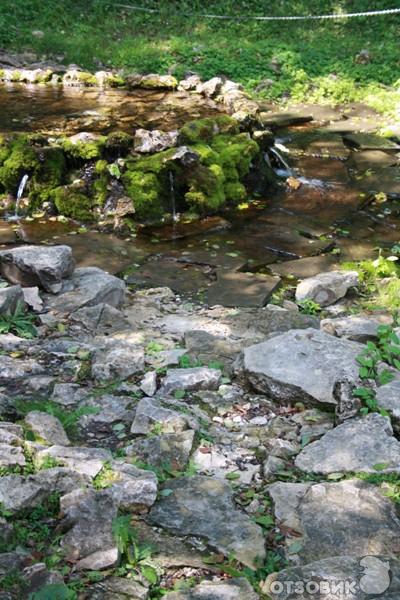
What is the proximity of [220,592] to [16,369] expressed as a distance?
224cm

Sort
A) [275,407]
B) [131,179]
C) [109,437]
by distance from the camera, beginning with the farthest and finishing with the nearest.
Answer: [131,179] < [275,407] < [109,437]

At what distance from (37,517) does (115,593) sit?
1.81ft

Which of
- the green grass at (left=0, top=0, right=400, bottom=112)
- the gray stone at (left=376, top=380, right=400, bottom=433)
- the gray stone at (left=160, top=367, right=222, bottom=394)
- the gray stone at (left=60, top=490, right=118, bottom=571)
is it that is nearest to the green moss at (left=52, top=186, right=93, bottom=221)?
the gray stone at (left=160, top=367, right=222, bottom=394)

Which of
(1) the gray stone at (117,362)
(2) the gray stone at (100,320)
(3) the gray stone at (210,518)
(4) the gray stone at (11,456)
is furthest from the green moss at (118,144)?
(3) the gray stone at (210,518)

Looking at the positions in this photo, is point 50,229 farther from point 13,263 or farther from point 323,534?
point 323,534

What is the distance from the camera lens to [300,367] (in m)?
4.24

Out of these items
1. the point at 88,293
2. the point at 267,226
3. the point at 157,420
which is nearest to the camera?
the point at 157,420

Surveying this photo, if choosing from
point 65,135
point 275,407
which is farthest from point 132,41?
point 275,407

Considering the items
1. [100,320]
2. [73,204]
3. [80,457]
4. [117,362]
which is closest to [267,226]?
[73,204]

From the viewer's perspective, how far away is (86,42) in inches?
667

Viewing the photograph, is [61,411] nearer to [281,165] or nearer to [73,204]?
[73,204]

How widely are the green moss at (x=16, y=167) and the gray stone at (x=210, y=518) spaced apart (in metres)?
6.03

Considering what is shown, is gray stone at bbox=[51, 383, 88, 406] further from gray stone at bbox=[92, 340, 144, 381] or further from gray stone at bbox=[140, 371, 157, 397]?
gray stone at bbox=[140, 371, 157, 397]

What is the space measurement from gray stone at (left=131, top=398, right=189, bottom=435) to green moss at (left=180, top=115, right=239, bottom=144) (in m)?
5.82
